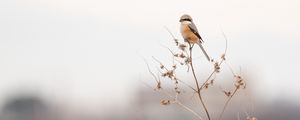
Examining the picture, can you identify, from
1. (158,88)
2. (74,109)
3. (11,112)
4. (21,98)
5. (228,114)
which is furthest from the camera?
(74,109)

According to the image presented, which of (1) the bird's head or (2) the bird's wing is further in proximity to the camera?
(2) the bird's wing

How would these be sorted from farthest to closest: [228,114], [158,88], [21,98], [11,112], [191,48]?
1. [21,98]
2. [11,112]
3. [228,114]
4. [191,48]
5. [158,88]

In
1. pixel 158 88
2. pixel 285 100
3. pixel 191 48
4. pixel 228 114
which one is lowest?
pixel 158 88

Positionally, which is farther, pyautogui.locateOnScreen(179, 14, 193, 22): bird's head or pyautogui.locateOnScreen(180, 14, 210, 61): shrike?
pyautogui.locateOnScreen(180, 14, 210, 61): shrike

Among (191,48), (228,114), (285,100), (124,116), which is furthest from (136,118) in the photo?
(191,48)

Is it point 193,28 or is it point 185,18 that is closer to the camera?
point 185,18

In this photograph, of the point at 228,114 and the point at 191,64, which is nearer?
the point at 191,64

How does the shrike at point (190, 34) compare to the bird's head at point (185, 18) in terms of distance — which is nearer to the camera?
the bird's head at point (185, 18)

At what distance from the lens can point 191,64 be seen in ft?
14.9

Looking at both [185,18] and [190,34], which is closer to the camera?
[185,18]

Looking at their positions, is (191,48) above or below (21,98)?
below

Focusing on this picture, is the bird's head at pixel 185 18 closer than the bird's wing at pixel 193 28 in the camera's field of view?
Yes

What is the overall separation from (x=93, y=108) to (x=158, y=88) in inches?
3134

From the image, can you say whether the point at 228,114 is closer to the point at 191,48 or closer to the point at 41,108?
the point at 41,108
